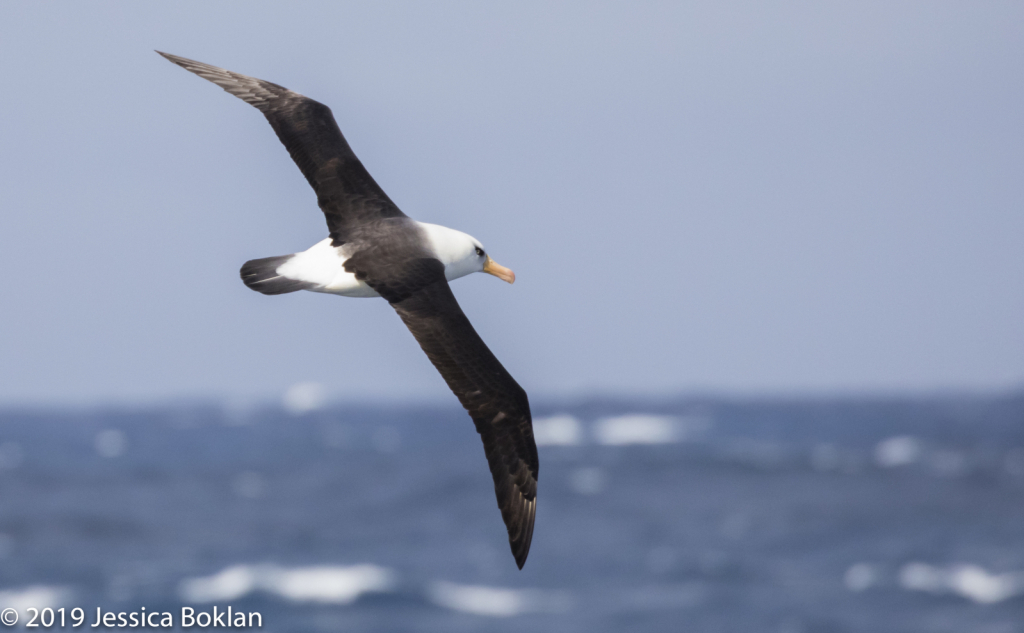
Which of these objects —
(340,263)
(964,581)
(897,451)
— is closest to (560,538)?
(964,581)

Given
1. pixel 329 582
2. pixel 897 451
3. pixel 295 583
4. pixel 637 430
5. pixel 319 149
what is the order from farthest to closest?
pixel 637 430 → pixel 897 451 → pixel 329 582 → pixel 295 583 → pixel 319 149

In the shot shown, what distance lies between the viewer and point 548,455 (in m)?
67.9

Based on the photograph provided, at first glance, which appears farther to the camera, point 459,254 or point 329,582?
point 329,582

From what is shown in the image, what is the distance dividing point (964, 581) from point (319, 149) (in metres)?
33.3

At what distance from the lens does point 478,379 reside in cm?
890

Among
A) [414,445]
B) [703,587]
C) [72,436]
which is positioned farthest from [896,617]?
[72,436]

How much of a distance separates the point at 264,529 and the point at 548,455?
23085 mm

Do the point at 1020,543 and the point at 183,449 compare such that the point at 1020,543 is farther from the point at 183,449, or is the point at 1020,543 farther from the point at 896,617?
the point at 183,449

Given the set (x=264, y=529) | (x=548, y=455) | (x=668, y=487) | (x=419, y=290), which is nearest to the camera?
(x=419, y=290)

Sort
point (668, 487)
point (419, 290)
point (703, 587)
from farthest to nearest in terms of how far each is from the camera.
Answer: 1. point (668, 487)
2. point (703, 587)
3. point (419, 290)

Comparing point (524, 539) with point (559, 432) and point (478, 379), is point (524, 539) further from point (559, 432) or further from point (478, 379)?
point (559, 432)

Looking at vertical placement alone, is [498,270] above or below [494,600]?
above

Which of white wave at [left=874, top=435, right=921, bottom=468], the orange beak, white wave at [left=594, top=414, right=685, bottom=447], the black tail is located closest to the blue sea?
white wave at [left=874, top=435, right=921, bottom=468]

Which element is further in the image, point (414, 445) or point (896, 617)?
point (414, 445)
